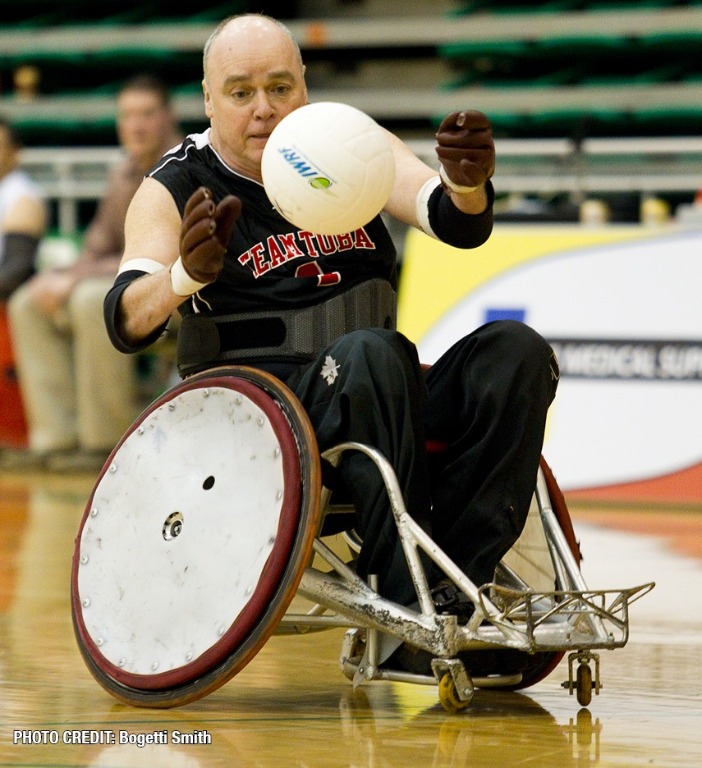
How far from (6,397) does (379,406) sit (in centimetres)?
688

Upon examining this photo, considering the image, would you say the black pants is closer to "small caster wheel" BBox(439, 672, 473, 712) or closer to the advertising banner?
"small caster wheel" BBox(439, 672, 473, 712)

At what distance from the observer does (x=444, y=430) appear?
3547mm

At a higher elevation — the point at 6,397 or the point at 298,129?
the point at 298,129

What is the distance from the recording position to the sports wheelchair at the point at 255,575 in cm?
318

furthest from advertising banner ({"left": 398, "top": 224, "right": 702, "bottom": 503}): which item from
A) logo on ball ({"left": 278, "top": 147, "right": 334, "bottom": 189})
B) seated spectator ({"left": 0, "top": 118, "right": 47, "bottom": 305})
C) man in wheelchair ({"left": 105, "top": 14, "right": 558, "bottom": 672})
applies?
logo on ball ({"left": 278, "top": 147, "right": 334, "bottom": 189})

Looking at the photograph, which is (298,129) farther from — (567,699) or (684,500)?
(684,500)

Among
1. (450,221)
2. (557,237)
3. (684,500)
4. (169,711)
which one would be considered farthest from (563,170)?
(169,711)

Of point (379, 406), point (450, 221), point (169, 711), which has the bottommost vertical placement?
point (169, 711)

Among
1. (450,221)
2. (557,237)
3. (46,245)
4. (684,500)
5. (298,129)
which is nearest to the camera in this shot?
(298,129)

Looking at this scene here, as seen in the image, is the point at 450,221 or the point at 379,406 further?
the point at 450,221

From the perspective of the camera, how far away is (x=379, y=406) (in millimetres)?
3316

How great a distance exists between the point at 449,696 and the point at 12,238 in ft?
22.9

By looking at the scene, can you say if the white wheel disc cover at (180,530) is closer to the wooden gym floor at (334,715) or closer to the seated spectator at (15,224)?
the wooden gym floor at (334,715)

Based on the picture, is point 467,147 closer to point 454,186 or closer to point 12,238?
point 454,186
